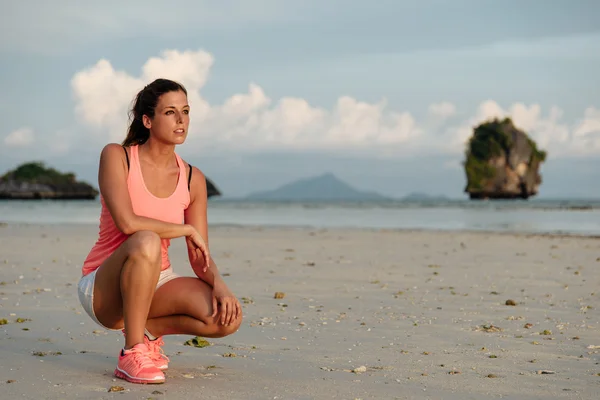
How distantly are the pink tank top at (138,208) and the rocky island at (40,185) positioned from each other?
104m

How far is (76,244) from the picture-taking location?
1534cm

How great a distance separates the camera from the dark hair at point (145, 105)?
172 inches

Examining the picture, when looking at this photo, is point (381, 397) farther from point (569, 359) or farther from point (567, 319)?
point (567, 319)

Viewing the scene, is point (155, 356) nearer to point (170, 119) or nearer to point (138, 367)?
point (138, 367)

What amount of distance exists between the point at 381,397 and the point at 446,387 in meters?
0.49

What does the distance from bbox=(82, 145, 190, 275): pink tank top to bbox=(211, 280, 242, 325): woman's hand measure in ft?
1.54

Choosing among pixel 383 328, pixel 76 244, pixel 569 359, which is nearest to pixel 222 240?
pixel 76 244

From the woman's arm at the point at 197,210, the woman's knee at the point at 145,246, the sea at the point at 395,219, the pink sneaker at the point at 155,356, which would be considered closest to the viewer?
the woman's knee at the point at 145,246

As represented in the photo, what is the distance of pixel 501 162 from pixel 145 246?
484 ft

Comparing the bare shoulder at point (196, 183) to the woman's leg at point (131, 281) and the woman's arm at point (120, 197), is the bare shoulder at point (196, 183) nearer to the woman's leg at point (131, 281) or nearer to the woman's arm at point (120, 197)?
the woman's arm at point (120, 197)

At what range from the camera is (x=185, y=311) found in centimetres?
451

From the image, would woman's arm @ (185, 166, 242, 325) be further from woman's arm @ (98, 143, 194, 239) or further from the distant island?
the distant island

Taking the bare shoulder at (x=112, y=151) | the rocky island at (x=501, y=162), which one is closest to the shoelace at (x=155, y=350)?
the bare shoulder at (x=112, y=151)

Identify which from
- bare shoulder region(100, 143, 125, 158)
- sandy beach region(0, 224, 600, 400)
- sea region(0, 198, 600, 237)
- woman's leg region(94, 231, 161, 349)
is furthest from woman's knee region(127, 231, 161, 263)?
sea region(0, 198, 600, 237)
